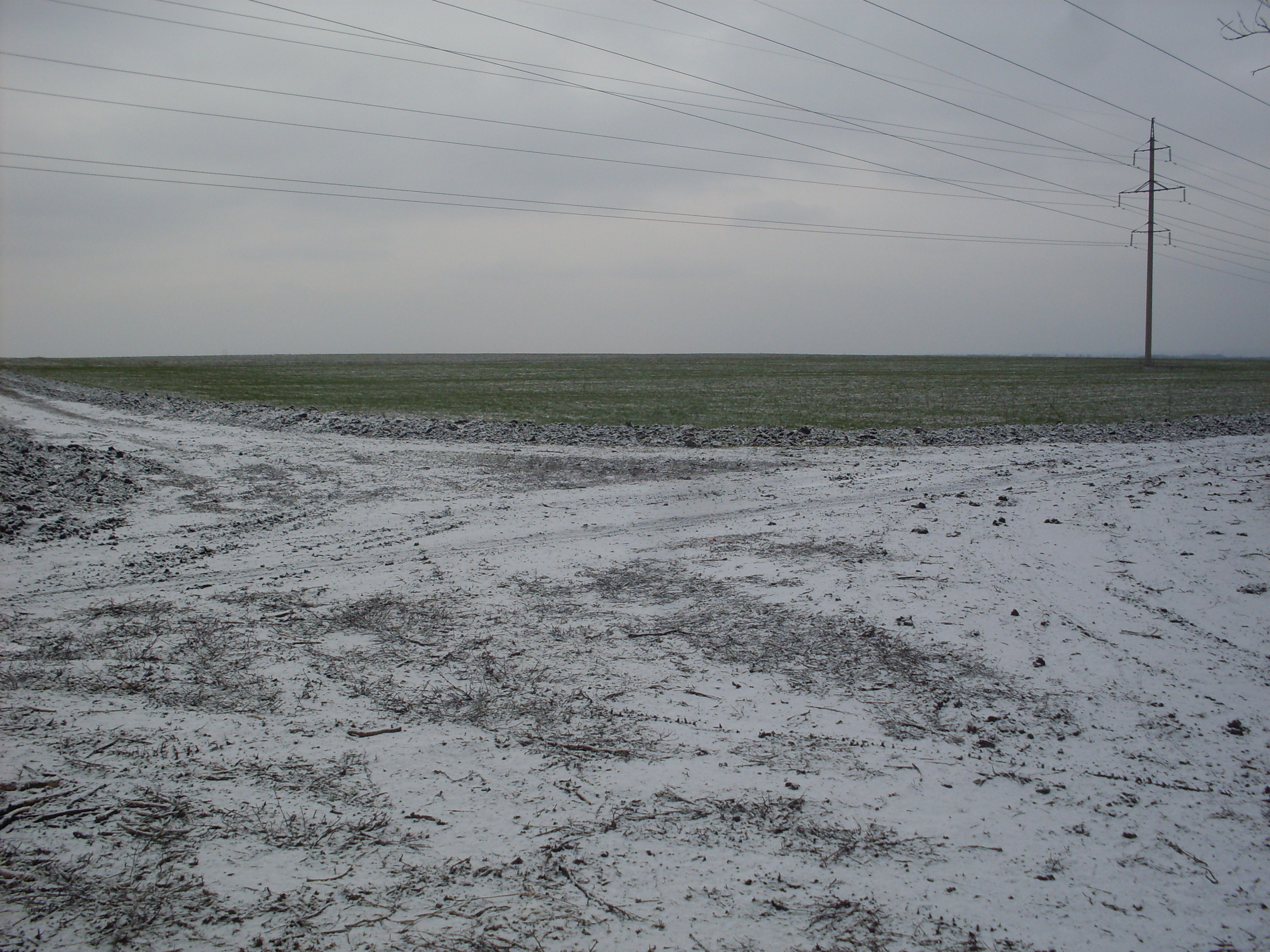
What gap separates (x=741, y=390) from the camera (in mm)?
37312

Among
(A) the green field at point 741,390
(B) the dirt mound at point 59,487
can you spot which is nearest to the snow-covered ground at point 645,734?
(B) the dirt mound at point 59,487

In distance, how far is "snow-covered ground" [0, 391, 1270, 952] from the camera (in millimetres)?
3395

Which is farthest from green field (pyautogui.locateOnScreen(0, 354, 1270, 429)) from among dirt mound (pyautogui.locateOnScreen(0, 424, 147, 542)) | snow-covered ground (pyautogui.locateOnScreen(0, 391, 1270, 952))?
snow-covered ground (pyautogui.locateOnScreen(0, 391, 1270, 952))

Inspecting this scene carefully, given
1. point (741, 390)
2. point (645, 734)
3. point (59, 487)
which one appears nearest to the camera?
point (645, 734)

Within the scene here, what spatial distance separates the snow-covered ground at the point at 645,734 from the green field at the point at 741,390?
13272 mm

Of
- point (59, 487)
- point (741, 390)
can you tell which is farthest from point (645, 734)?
point (741, 390)

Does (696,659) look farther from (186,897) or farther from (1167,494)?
(1167,494)

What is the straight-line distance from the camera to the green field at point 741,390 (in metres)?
24.7

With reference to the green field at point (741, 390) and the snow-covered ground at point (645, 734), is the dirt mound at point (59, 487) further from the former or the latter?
the green field at point (741, 390)

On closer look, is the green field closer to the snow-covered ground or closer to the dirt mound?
the dirt mound

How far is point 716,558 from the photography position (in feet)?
→ 29.0

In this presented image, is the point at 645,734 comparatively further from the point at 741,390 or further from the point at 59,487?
the point at 741,390

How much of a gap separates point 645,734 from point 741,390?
3330 cm

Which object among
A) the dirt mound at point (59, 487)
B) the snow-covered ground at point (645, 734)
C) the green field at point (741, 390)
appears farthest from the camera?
the green field at point (741, 390)
